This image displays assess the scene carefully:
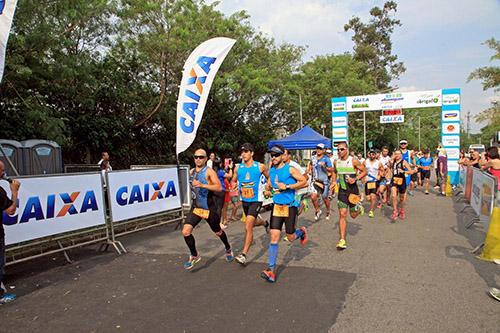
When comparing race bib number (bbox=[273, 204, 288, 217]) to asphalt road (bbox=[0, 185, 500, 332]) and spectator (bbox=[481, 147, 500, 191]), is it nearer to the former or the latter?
asphalt road (bbox=[0, 185, 500, 332])

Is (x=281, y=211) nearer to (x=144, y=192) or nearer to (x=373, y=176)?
(x=144, y=192)

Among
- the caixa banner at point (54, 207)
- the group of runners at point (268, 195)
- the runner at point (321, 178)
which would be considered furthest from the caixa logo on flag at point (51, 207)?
the runner at point (321, 178)

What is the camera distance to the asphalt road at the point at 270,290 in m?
3.71

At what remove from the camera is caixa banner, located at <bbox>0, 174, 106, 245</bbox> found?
532 cm

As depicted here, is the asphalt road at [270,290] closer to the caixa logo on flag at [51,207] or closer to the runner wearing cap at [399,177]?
the caixa logo on flag at [51,207]

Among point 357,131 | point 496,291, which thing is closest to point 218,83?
point 496,291

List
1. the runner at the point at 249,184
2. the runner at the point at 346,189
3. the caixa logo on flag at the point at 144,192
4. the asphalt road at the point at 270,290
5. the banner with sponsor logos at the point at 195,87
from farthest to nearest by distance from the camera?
the banner with sponsor logos at the point at 195,87, the caixa logo on flag at the point at 144,192, the runner at the point at 346,189, the runner at the point at 249,184, the asphalt road at the point at 270,290

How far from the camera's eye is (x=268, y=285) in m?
4.72

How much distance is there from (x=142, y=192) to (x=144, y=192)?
6 cm

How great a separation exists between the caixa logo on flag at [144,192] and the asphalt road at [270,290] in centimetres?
97

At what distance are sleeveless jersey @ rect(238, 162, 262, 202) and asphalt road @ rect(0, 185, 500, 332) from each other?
1.05 metres

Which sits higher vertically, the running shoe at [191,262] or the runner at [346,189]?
the runner at [346,189]

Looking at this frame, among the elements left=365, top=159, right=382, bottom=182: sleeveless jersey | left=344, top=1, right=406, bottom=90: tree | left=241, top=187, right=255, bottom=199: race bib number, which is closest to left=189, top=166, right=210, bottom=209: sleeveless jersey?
left=241, top=187, right=255, bottom=199: race bib number

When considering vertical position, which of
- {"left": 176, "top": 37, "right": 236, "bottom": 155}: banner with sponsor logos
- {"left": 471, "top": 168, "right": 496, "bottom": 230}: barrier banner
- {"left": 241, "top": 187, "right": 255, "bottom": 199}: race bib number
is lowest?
{"left": 471, "top": 168, "right": 496, "bottom": 230}: barrier banner
